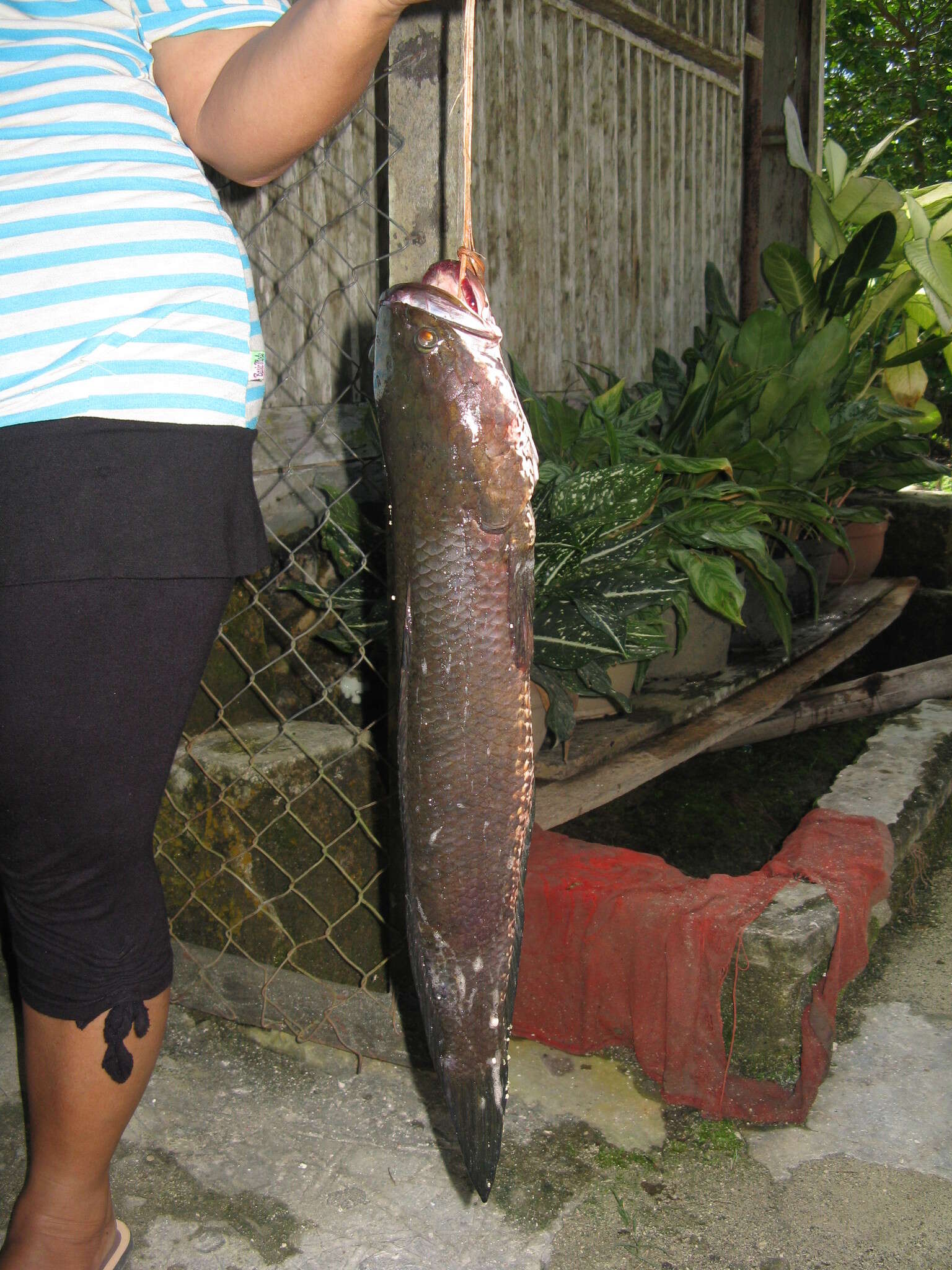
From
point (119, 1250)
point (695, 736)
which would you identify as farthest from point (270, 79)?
point (695, 736)

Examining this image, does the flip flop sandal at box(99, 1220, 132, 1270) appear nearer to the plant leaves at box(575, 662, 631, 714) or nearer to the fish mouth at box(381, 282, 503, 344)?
the fish mouth at box(381, 282, 503, 344)

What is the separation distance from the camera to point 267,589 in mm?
3459

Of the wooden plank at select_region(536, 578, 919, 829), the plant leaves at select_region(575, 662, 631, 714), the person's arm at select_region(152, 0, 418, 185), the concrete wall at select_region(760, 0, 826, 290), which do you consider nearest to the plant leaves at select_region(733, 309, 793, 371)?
the wooden plank at select_region(536, 578, 919, 829)

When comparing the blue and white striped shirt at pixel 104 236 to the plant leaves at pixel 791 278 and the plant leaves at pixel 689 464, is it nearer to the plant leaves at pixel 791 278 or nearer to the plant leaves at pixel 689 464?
the plant leaves at pixel 689 464

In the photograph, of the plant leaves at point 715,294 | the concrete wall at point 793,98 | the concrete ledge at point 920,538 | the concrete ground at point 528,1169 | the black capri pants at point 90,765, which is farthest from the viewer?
the concrete wall at point 793,98

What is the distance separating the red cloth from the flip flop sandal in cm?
98

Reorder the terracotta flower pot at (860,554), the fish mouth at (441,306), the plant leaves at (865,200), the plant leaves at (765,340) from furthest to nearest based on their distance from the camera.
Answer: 1. the terracotta flower pot at (860,554)
2. the plant leaves at (865,200)
3. the plant leaves at (765,340)
4. the fish mouth at (441,306)

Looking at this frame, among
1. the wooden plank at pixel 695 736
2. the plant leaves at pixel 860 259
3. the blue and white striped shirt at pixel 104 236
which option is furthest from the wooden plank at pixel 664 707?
the blue and white striped shirt at pixel 104 236

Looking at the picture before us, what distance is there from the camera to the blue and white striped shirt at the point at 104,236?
4.17 feet

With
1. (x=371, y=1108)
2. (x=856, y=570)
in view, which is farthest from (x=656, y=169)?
(x=371, y=1108)

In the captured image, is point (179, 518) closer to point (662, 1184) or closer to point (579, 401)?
point (662, 1184)

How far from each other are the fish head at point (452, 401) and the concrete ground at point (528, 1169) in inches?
56.6

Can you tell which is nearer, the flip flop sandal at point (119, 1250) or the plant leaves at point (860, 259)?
the flip flop sandal at point (119, 1250)

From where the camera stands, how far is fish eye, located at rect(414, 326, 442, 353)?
1.10 meters
